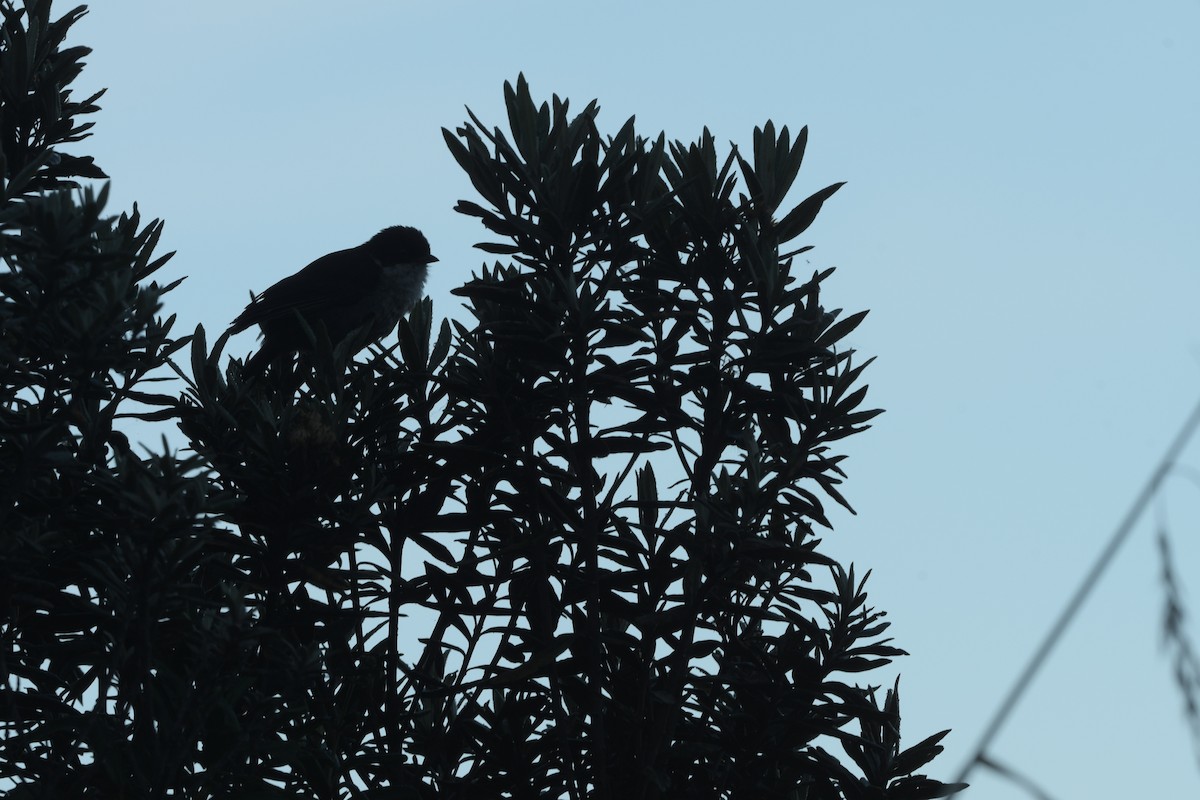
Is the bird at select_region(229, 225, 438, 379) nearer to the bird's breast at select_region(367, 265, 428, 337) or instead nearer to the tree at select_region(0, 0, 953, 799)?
Result: the bird's breast at select_region(367, 265, 428, 337)

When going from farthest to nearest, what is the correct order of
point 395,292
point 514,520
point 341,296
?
point 395,292
point 341,296
point 514,520

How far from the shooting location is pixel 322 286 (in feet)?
26.2

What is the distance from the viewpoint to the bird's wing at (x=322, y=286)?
767 cm

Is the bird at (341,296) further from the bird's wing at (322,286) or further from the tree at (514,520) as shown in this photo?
the tree at (514,520)

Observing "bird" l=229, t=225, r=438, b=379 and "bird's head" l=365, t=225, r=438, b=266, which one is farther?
"bird's head" l=365, t=225, r=438, b=266

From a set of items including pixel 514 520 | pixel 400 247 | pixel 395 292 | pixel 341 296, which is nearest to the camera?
pixel 514 520

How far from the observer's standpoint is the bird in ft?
24.9

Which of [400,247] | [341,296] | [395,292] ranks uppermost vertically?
[400,247]

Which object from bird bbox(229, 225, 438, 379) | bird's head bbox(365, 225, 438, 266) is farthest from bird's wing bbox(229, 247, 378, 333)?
bird's head bbox(365, 225, 438, 266)

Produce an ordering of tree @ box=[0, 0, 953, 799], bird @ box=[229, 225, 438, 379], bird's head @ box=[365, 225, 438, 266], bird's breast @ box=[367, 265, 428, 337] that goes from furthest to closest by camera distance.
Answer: bird's head @ box=[365, 225, 438, 266], bird's breast @ box=[367, 265, 428, 337], bird @ box=[229, 225, 438, 379], tree @ box=[0, 0, 953, 799]

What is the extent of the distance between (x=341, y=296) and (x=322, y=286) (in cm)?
14

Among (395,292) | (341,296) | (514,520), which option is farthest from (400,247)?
(514,520)

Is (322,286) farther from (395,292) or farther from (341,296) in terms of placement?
(395,292)

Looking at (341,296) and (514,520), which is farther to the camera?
(341,296)
